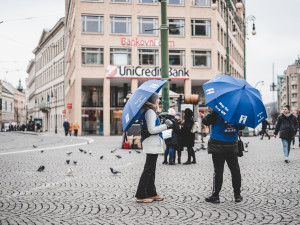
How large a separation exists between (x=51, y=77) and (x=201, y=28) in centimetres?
3707

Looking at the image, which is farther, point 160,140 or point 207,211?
point 160,140

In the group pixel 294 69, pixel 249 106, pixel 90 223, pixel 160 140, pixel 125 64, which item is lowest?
pixel 90 223

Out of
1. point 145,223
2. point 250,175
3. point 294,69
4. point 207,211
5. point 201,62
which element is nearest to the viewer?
point 145,223

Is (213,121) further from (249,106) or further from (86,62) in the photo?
(86,62)

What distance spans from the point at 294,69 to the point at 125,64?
90830 millimetres

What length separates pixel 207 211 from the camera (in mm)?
5609

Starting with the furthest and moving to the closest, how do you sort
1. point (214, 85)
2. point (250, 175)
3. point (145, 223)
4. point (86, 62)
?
point (86, 62)
point (250, 175)
point (214, 85)
point (145, 223)

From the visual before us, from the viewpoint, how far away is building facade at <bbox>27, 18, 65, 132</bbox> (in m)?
60.9

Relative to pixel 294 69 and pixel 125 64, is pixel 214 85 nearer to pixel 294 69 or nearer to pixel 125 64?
pixel 125 64

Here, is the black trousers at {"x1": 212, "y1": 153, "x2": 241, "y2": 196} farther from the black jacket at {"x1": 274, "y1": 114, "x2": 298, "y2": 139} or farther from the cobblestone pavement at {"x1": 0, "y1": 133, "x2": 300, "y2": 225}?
the black jacket at {"x1": 274, "y1": 114, "x2": 298, "y2": 139}

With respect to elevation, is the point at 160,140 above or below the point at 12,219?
above

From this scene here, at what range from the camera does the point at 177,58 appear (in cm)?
4053

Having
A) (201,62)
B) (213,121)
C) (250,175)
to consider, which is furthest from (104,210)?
(201,62)

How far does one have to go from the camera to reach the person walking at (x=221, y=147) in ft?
20.2
